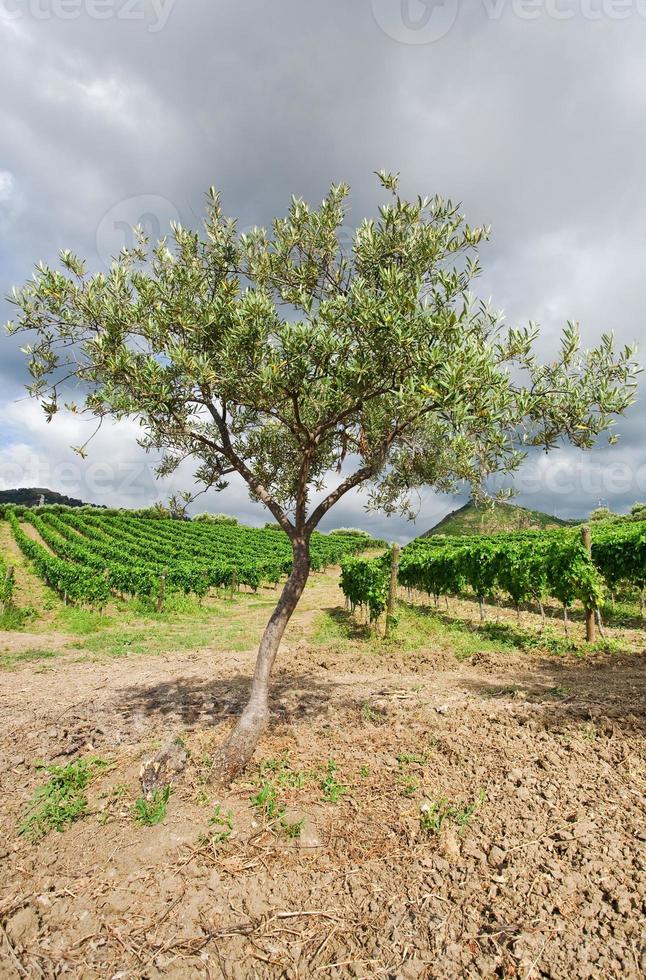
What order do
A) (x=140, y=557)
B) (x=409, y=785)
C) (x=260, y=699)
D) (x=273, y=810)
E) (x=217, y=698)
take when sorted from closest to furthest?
(x=273, y=810), (x=409, y=785), (x=260, y=699), (x=217, y=698), (x=140, y=557)

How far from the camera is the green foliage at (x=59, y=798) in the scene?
21.6ft

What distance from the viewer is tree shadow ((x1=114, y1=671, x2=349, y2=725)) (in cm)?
1049

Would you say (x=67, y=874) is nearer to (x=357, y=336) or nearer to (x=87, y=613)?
(x=357, y=336)

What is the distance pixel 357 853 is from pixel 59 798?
181 inches

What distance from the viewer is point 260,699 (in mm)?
8289

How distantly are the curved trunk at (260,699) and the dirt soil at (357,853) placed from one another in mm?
373

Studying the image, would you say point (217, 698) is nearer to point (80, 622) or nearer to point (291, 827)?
point (291, 827)

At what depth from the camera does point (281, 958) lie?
4383 mm

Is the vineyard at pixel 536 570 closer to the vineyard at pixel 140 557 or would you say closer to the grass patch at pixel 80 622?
the vineyard at pixel 140 557

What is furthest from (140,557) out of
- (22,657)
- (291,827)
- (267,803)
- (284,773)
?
(291,827)

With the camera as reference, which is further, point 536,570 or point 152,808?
point 536,570

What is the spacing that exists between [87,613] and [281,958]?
27.1 m

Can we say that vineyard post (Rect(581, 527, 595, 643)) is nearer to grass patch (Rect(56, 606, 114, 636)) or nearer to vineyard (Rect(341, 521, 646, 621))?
vineyard (Rect(341, 521, 646, 621))

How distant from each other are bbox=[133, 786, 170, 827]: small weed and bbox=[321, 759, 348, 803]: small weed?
2.31 metres
